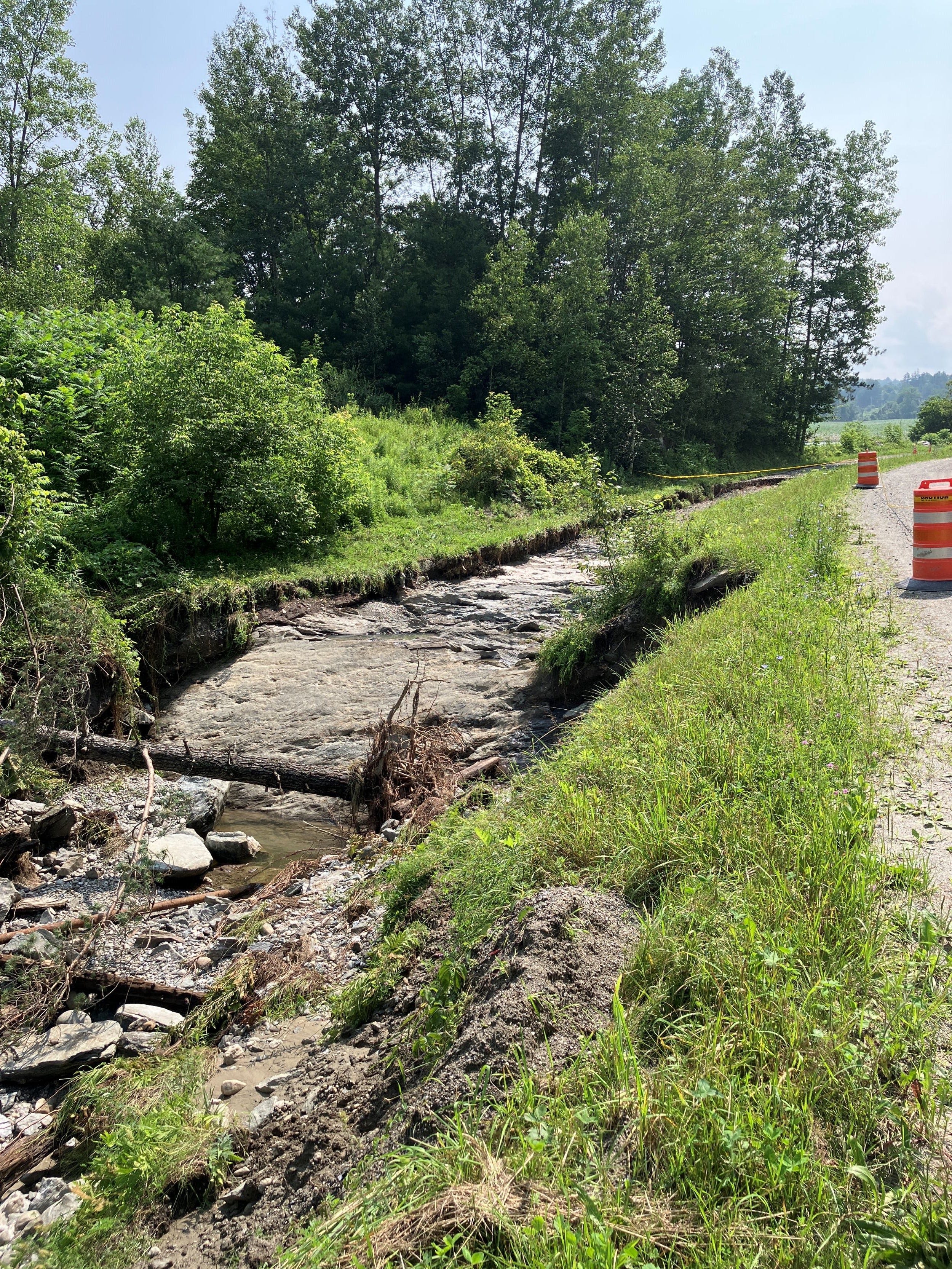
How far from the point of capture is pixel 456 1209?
219 cm

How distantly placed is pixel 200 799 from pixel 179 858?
1.24 m

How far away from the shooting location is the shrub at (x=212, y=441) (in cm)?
1350

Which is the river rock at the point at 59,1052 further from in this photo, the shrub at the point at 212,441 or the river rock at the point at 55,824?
the shrub at the point at 212,441

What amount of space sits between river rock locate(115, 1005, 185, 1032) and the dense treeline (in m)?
25.7

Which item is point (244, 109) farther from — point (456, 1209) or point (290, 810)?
point (456, 1209)

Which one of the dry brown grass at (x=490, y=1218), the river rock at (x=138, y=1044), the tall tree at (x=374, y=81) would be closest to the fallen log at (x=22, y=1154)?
the river rock at (x=138, y=1044)

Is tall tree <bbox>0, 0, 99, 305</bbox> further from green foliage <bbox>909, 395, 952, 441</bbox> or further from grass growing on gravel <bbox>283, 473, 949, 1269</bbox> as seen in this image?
green foliage <bbox>909, 395, 952, 441</bbox>

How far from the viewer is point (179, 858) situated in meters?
7.20

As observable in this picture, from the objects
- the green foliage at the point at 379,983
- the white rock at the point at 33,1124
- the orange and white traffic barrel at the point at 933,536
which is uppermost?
the orange and white traffic barrel at the point at 933,536

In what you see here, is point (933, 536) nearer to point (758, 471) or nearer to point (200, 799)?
point (200, 799)

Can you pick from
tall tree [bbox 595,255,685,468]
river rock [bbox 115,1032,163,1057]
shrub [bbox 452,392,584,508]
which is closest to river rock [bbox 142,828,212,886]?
river rock [bbox 115,1032,163,1057]

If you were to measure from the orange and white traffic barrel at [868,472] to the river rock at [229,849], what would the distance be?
61.7 ft

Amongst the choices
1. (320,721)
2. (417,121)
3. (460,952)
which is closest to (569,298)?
(417,121)

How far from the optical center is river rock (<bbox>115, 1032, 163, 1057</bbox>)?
4883 millimetres
